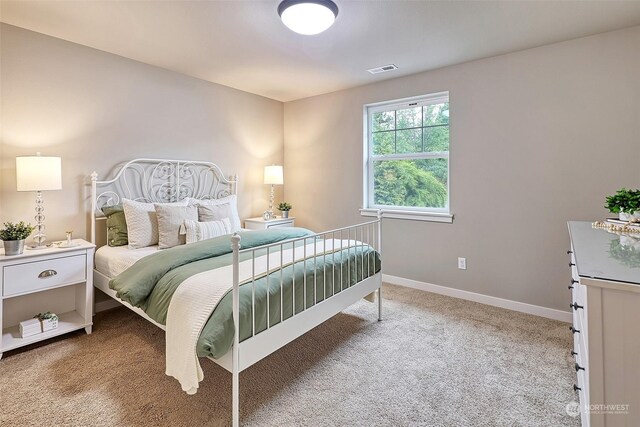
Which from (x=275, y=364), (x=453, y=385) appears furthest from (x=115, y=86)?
(x=453, y=385)

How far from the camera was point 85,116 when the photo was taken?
280cm

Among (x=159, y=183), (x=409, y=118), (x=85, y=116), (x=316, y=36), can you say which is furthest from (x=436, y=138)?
(x=85, y=116)

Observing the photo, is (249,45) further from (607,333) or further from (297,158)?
(607,333)

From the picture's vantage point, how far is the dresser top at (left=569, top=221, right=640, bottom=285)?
1028mm

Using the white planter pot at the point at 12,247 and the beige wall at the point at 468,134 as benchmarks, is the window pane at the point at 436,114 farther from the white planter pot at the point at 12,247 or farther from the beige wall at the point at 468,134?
the white planter pot at the point at 12,247

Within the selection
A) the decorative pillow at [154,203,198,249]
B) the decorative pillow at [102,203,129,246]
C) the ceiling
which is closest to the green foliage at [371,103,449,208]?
the ceiling

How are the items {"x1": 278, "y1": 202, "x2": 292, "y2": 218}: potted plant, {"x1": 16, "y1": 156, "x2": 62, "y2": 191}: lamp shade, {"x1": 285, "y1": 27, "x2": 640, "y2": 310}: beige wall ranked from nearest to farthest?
{"x1": 16, "y1": 156, "x2": 62, "y2": 191}: lamp shade → {"x1": 285, "y1": 27, "x2": 640, "y2": 310}: beige wall → {"x1": 278, "y1": 202, "x2": 292, "y2": 218}: potted plant

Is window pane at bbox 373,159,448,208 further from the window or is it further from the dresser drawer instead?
the dresser drawer

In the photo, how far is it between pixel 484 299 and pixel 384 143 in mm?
2034

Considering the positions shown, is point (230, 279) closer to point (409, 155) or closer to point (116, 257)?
point (116, 257)

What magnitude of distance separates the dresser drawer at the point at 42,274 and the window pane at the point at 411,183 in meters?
3.05

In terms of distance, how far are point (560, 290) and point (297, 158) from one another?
3327 mm

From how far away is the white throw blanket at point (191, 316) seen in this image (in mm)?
1478

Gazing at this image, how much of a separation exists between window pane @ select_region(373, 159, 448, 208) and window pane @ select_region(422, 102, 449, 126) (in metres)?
0.41
